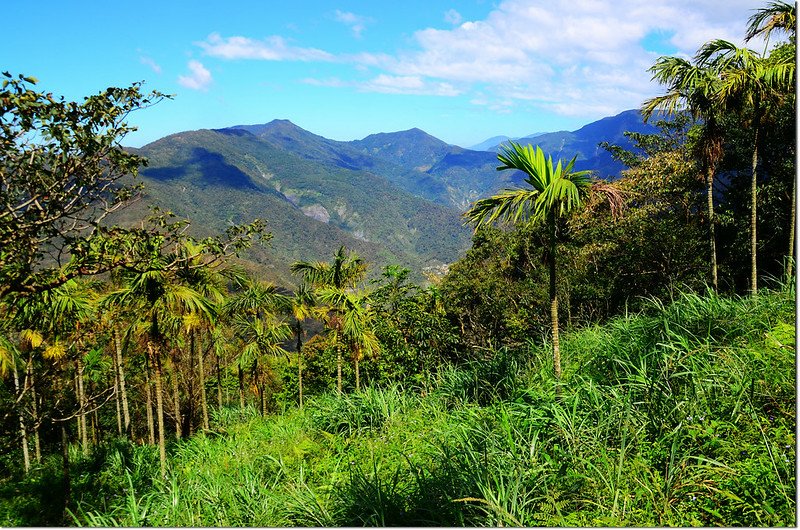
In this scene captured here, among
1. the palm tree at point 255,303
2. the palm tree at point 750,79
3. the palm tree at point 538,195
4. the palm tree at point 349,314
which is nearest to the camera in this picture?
the palm tree at point 538,195

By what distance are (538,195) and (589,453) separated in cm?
263

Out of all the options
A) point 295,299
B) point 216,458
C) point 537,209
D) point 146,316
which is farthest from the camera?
point 295,299

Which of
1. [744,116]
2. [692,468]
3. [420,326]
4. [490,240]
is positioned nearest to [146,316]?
[692,468]

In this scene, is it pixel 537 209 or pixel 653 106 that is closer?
pixel 537 209

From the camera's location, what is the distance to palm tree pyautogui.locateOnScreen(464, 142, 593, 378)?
4754mm

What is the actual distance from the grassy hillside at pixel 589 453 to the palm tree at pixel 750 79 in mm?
3703

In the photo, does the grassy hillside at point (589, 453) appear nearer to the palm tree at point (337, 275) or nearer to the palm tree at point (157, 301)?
the palm tree at point (157, 301)

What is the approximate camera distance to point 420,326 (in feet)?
53.6

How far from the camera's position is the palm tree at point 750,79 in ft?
22.9

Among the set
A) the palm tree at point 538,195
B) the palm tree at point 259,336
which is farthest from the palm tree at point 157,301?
the palm tree at point 259,336

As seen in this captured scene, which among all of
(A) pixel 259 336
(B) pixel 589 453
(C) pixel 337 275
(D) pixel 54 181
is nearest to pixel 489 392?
(B) pixel 589 453

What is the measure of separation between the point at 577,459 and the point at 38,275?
4.74 meters

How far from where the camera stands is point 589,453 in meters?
3.40

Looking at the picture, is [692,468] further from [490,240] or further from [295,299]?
[490,240]
